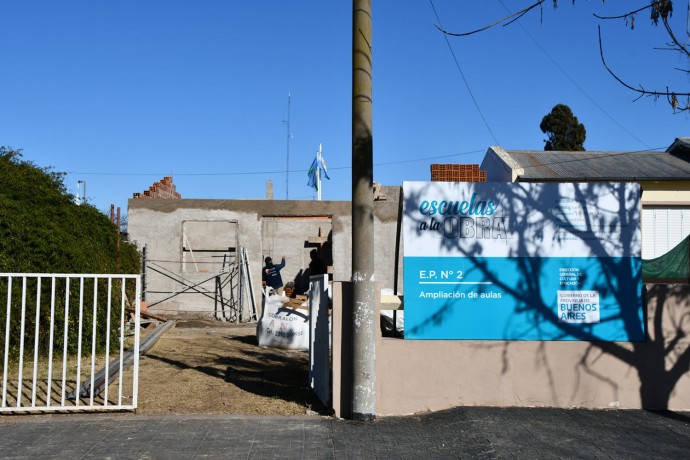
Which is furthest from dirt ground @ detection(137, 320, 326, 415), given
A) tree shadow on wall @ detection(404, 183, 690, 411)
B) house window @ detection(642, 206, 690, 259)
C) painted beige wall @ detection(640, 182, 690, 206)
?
painted beige wall @ detection(640, 182, 690, 206)

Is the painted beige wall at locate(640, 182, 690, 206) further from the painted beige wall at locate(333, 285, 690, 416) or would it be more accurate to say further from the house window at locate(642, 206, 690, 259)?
the painted beige wall at locate(333, 285, 690, 416)

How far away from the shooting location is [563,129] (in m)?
44.6

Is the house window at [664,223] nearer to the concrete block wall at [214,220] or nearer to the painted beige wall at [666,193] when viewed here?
the painted beige wall at [666,193]

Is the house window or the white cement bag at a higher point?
the house window

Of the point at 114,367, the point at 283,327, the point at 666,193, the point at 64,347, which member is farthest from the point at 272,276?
the point at 64,347

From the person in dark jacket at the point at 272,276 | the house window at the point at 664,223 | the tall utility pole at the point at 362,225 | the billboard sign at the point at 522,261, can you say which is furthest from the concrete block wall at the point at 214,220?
the tall utility pole at the point at 362,225

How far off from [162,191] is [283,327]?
10.9 metres

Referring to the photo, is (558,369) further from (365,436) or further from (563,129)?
(563,129)

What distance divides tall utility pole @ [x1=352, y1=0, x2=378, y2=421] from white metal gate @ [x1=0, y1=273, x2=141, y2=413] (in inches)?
92.6

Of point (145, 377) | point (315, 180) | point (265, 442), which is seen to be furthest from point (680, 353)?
point (315, 180)

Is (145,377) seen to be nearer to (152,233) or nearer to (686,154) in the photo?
(152,233)

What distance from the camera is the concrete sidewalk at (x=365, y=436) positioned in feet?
20.7

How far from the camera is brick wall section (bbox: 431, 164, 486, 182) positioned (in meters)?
20.8

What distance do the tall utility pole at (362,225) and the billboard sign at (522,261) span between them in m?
0.54
